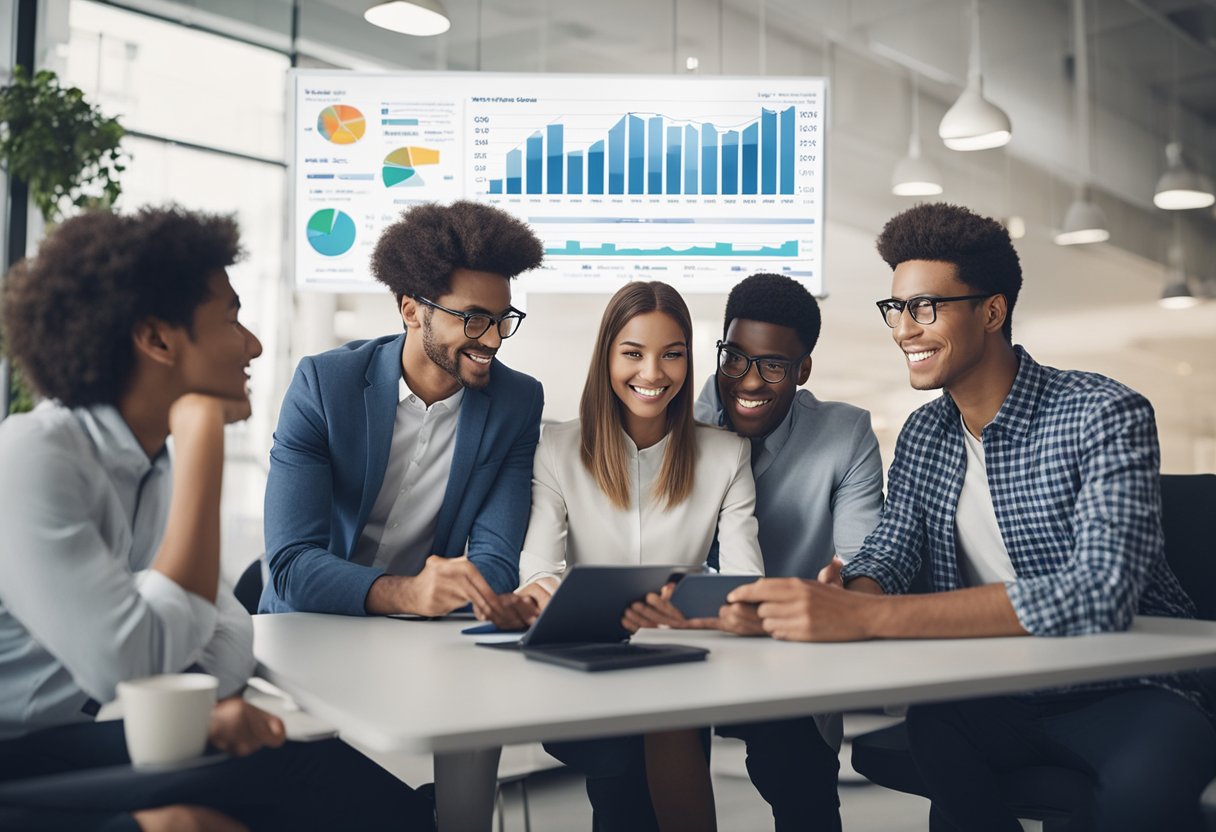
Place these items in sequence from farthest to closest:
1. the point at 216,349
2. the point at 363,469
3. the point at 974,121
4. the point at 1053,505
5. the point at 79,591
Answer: the point at 974,121, the point at 363,469, the point at 1053,505, the point at 216,349, the point at 79,591

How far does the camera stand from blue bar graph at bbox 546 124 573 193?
11.5 feet

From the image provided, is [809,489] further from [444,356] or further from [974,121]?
[974,121]

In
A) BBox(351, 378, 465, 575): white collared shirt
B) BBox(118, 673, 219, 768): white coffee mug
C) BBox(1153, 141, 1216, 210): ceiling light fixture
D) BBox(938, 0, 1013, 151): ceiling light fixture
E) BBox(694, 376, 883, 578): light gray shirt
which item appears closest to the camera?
BBox(118, 673, 219, 768): white coffee mug

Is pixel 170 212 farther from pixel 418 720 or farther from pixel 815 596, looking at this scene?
pixel 815 596

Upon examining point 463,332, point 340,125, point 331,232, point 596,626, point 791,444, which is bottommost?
point 596,626

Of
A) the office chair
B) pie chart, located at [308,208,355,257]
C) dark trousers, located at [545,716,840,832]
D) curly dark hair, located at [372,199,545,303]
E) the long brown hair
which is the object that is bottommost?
dark trousers, located at [545,716,840,832]

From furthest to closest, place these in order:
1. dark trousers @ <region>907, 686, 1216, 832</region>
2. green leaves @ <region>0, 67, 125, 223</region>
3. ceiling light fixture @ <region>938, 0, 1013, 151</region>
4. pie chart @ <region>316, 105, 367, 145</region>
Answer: ceiling light fixture @ <region>938, 0, 1013, 151</region> → pie chart @ <region>316, 105, 367, 145</region> → green leaves @ <region>0, 67, 125, 223</region> → dark trousers @ <region>907, 686, 1216, 832</region>

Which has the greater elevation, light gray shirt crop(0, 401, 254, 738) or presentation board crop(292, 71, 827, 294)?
presentation board crop(292, 71, 827, 294)

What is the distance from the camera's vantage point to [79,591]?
1.22 meters

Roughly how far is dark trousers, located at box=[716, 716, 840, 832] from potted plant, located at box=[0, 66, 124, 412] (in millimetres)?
1945

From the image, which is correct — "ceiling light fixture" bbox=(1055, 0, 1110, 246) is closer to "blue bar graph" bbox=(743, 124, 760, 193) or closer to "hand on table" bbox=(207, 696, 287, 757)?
"blue bar graph" bbox=(743, 124, 760, 193)

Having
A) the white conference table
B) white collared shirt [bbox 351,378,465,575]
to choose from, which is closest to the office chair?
the white conference table

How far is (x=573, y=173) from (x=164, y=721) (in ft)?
8.69

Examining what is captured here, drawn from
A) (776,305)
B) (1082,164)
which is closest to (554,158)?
(776,305)
